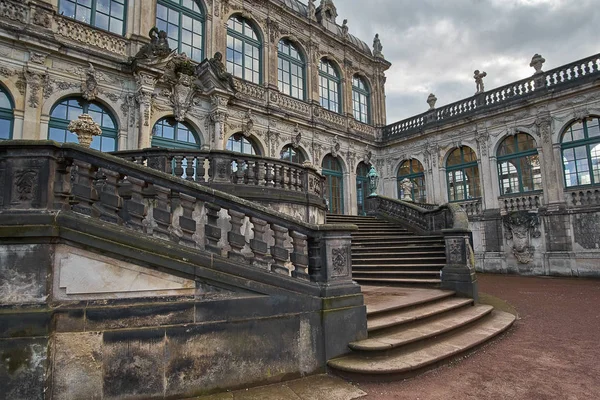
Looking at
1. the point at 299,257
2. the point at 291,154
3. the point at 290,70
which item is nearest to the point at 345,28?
the point at 290,70

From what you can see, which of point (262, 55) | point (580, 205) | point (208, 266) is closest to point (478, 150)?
point (580, 205)

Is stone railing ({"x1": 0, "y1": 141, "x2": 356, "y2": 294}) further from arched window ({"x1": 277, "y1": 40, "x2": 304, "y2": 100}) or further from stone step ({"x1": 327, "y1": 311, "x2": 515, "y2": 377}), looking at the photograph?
arched window ({"x1": 277, "y1": 40, "x2": 304, "y2": 100})

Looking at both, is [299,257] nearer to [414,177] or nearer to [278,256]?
[278,256]

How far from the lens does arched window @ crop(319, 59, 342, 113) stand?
18.7 m

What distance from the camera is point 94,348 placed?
2.95 metres

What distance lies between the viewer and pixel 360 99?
20938 mm

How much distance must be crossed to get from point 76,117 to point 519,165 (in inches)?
723

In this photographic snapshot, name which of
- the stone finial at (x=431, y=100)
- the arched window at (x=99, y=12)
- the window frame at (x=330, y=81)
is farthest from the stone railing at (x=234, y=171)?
the stone finial at (x=431, y=100)

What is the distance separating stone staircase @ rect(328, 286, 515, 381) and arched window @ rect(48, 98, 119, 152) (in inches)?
375

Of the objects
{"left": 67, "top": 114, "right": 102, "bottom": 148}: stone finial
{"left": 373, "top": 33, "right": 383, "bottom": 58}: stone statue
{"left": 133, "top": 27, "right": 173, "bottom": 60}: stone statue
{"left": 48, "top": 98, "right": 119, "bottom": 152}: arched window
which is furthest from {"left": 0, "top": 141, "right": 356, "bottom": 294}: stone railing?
{"left": 373, "top": 33, "right": 383, "bottom": 58}: stone statue

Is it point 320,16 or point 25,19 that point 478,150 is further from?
point 25,19

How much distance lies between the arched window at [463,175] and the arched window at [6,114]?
18.7m

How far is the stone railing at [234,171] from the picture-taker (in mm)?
6680

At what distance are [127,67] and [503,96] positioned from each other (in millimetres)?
16817
